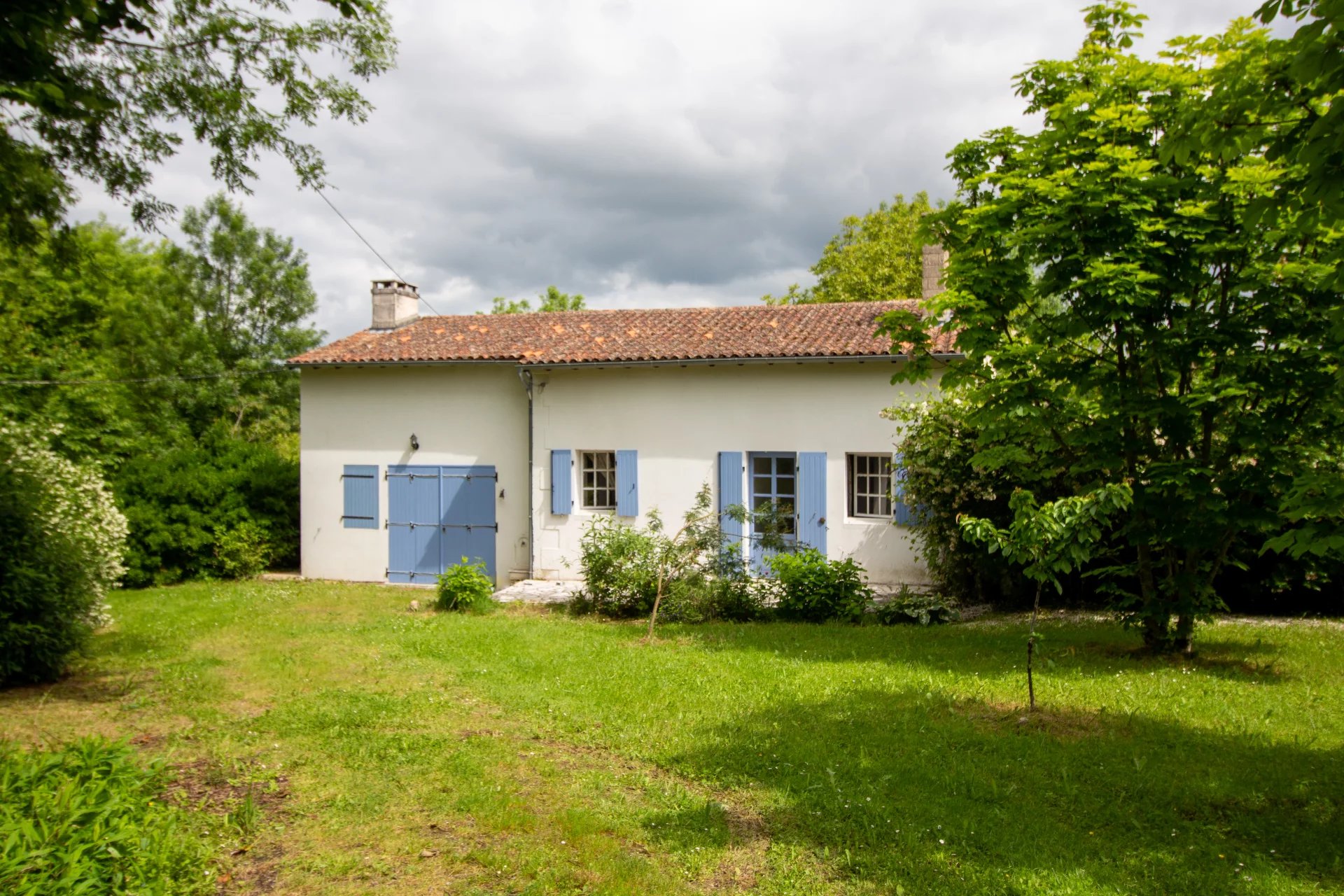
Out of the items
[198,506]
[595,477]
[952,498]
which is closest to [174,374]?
[198,506]

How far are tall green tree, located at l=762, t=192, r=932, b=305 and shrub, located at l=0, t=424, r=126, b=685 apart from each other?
75.6ft

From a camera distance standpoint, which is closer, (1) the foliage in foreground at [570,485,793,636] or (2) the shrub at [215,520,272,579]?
(1) the foliage in foreground at [570,485,793,636]

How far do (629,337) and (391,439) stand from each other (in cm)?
499

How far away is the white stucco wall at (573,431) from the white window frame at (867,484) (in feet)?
0.54

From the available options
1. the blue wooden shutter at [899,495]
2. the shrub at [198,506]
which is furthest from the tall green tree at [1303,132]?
the shrub at [198,506]

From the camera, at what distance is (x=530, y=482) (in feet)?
50.0

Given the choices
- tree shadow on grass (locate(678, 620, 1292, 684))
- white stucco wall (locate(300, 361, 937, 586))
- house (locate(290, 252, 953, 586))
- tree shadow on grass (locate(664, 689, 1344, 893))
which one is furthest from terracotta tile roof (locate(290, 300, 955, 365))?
tree shadow on grass (locate(664, 689, 1344, 893))

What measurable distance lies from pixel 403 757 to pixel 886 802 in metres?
3.28

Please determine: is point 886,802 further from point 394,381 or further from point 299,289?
point 299,289

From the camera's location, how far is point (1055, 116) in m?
7.64

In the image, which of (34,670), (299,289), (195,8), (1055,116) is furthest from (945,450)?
(299,289)

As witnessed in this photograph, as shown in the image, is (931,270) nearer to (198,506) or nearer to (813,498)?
(813,498)

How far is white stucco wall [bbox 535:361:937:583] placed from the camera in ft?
44.5

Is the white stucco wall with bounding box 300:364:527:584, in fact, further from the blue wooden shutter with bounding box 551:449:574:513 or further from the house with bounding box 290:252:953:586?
the blue wooden shutter with bounding box 551:449:574:513
